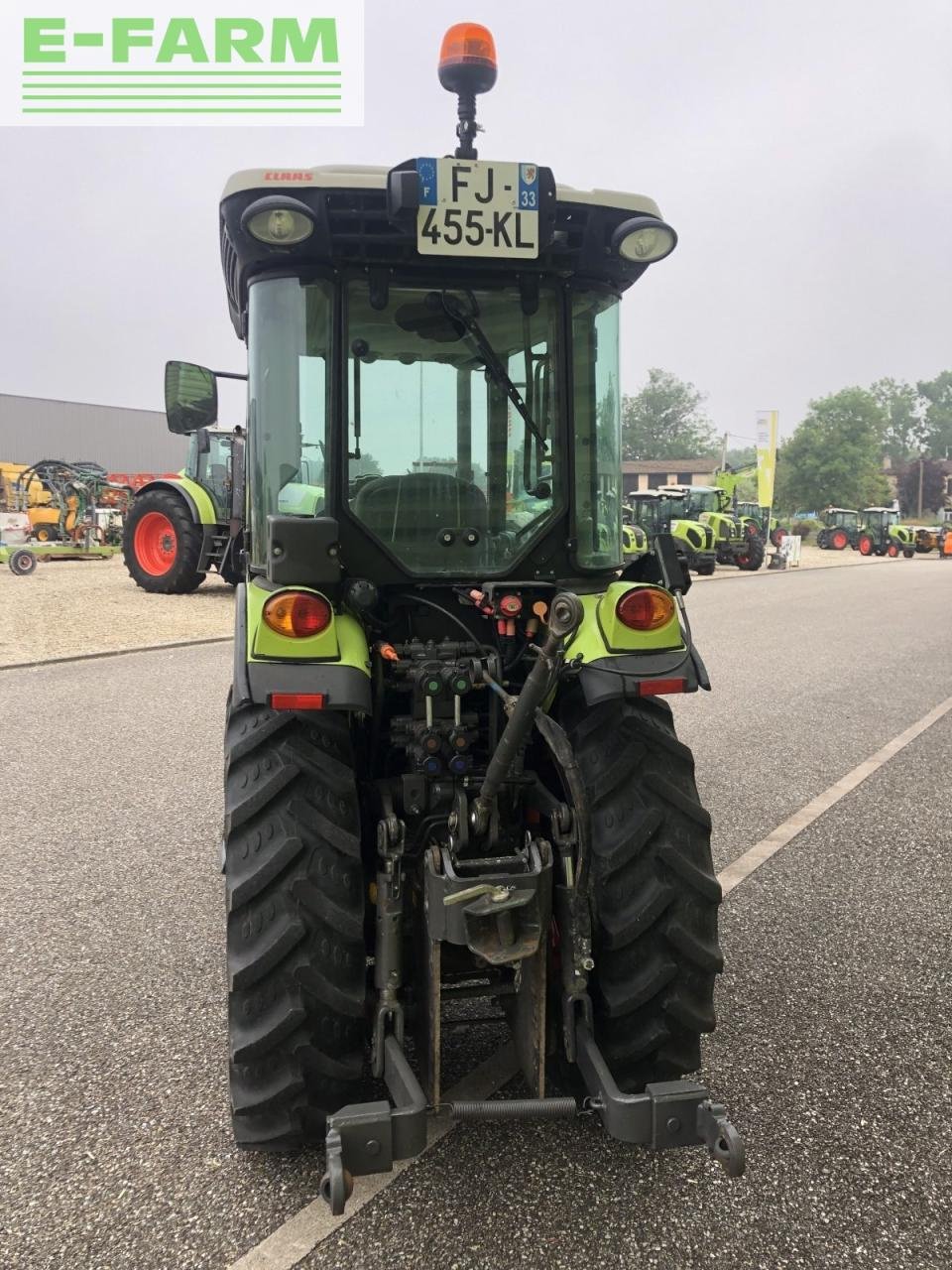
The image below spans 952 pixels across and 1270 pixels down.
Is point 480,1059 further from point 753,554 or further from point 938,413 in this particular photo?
point 938,413

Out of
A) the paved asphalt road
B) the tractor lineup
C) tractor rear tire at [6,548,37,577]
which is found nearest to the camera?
the paved asphalt road

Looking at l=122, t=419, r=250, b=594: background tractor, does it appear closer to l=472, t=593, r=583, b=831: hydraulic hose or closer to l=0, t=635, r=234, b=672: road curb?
l=0, t=635, r=234, b=672: road curb

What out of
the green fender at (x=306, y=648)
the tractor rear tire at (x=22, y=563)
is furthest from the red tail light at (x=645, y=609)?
the tractor rear tire at (x=22, y=563)

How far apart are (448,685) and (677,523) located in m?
25.4

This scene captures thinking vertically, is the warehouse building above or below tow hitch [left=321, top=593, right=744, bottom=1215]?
above

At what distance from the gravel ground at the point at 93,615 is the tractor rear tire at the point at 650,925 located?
27.8 ft

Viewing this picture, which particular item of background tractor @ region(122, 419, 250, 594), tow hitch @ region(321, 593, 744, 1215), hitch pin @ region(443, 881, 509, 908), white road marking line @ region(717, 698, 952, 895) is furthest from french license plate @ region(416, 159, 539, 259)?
background tractor @ region(122, 419, 250, 594)

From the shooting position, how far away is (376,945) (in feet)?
7.88

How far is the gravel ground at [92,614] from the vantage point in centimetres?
1061

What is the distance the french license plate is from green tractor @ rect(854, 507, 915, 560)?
1723 inches

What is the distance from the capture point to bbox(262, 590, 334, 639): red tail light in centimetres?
248

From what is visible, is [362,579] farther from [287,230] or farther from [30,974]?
[30,974]

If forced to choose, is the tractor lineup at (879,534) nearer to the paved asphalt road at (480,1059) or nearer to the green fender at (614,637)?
the paved asphalt road at (480,1059)

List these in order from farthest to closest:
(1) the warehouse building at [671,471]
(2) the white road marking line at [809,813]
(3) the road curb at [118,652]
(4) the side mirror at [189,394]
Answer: (1) the warehouse building at [671,471] < (3) the road curb at [118,652] < (2) the white road marking line at [809,813] < (4) the side mirror at [189,394]
